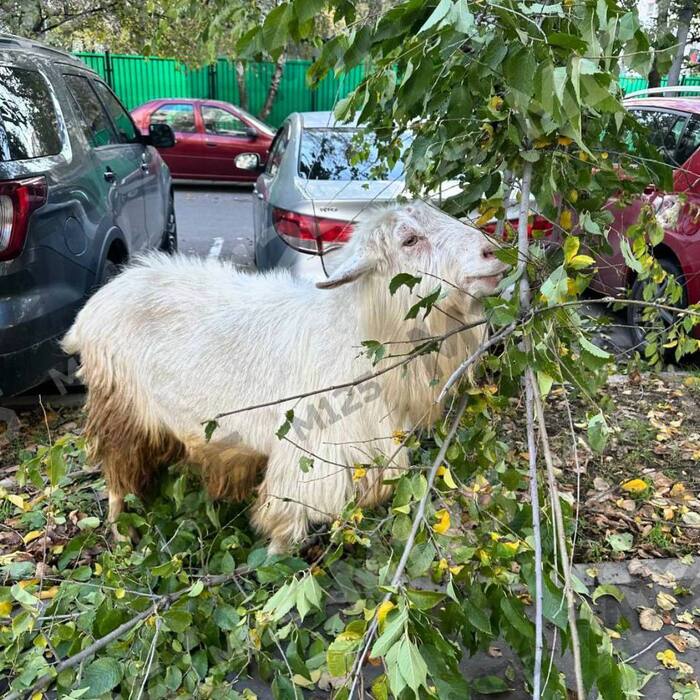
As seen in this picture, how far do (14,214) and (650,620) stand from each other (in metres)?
3.71

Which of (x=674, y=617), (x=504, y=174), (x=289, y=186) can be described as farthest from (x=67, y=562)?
(x=289, y=186)

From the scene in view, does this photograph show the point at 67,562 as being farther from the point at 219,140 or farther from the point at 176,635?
the point at 219,140

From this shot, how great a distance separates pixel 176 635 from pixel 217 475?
714 millimetres

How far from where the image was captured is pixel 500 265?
85.0 inches

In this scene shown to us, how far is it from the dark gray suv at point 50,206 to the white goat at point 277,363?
2.11ft

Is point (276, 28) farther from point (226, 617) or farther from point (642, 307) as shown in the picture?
point (642, 307)

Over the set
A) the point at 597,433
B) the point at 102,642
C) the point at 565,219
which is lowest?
the point at 102,642

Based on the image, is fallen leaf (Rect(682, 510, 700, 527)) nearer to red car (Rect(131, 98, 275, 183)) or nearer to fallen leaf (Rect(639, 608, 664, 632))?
fallen leaf (Rect(639, 608, 664, 632))

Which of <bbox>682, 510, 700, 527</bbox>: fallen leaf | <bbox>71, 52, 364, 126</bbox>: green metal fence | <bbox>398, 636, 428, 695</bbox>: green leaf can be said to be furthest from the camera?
<bbox>71, 52, 364, 126</bbox>: green metal fence

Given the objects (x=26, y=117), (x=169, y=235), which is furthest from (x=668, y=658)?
(x=169, y=235)

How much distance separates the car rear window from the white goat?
1.27m

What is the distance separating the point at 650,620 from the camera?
9.70 ft

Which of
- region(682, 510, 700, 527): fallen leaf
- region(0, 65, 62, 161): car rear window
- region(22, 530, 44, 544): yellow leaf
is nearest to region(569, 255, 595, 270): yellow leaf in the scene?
region(682, 510, 700, 527): fallen leaf

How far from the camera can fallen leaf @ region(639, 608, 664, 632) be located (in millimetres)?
2924
